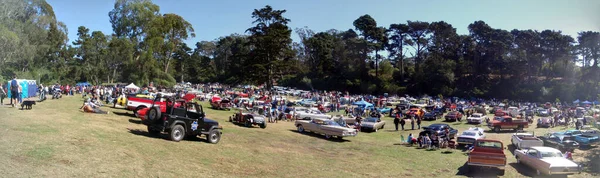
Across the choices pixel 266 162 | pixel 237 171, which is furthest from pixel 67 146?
pixel 266 162

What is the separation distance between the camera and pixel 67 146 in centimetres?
1180

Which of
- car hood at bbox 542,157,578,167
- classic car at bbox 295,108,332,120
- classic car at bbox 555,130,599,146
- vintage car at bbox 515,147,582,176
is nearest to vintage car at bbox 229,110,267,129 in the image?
classic car at bbox 295,108,332,120

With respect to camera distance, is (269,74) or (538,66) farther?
(538,66)

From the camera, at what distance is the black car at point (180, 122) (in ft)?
51.5

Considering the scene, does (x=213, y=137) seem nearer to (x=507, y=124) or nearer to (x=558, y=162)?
(x=558, y=162)

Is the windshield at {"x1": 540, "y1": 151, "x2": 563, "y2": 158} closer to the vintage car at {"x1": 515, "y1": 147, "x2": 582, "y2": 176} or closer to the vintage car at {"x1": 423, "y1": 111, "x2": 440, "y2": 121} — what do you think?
the vintage car at {"x1": 515, "y1": 147, "x2": 582, "y2": 176}

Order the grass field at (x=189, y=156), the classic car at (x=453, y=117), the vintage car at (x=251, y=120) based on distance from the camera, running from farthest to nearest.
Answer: the classic car at (x=453, y=117)
the vintage car at (x=251, y=120)
the grass field at (x=189, y=156)

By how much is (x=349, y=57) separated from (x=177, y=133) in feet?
252

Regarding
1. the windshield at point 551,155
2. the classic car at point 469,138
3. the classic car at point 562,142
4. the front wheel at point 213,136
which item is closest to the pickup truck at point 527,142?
the classic car at point 562,142

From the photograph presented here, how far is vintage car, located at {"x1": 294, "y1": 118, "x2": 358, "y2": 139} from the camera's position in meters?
23.1

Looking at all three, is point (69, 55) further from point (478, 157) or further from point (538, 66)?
point (538, 66)

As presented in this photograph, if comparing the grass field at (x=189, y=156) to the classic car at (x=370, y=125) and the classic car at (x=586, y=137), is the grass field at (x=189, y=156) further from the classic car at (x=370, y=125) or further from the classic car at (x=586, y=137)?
the classic car at (x=370, y=125)

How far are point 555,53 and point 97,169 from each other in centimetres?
9361

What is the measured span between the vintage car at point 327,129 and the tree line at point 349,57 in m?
35.7
